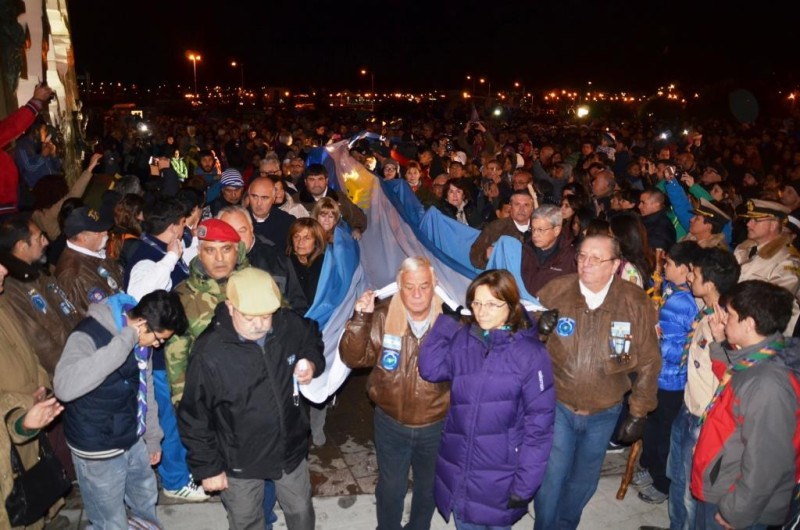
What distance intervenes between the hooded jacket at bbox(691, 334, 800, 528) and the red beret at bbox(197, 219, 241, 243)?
3156 mm

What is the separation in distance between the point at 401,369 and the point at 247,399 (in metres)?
0.94

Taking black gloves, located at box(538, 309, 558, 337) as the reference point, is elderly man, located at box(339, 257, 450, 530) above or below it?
below

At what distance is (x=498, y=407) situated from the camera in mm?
3441

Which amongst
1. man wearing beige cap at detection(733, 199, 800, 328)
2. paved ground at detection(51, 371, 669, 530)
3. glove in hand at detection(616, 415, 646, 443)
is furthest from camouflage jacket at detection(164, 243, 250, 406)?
man wearing beige cap at detection(733, 199, 800, 328)

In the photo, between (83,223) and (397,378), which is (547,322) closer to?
(397,378)

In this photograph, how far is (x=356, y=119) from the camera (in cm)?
3475

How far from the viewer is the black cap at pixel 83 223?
4.48m

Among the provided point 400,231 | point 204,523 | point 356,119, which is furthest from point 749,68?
point 204,523

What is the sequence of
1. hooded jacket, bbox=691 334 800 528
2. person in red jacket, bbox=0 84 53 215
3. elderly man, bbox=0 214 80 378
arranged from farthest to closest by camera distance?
person in red jacket, bbox=0 84 53 215, elderly man, bbox=0 214 80 378, hooded jacket, bbox=691 334 800 528

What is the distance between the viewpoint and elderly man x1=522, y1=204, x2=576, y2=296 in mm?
5211

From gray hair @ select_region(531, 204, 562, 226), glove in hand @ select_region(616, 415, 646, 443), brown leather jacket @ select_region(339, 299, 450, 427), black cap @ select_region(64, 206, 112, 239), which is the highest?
gray hair @ select_region(531, 204, 562, 226)

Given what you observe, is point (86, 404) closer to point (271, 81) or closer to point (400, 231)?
point (400, 231)

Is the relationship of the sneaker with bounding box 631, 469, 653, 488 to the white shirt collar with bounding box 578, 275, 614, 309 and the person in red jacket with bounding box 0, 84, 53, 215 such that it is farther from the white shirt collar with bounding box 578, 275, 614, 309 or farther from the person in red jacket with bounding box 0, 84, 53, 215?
the person in red jacket with bounding box 0, 84, 53, 215

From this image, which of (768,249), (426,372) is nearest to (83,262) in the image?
(426,372)
